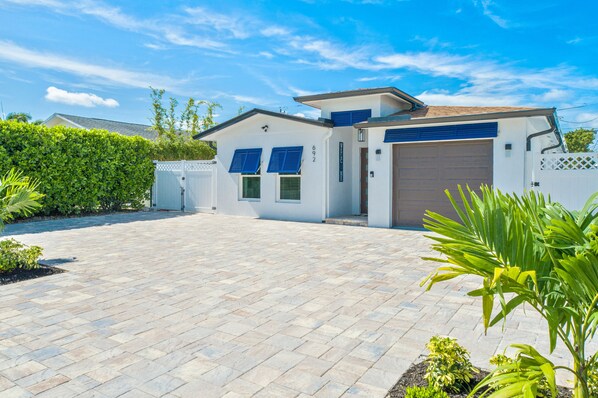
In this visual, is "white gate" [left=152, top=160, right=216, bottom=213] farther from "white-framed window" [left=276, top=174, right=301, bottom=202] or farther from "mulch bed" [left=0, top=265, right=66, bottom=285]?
"mulch bed" [left=0, top=265, right=66, bottom=285]

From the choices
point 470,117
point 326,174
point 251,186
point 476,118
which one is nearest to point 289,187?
point 326,174

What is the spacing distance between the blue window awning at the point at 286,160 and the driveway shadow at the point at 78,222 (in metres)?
4.32

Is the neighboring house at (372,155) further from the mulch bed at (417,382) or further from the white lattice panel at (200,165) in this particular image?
the mulch bed at (417,382)

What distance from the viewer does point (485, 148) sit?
10.6 meters

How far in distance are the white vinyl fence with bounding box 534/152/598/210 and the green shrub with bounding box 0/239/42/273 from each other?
35.1 ft

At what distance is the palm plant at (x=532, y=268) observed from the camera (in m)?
1.86

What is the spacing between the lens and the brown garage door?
10.8 m

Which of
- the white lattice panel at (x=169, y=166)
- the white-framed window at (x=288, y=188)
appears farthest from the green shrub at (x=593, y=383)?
the white lattice panel at (x=169, y=166)

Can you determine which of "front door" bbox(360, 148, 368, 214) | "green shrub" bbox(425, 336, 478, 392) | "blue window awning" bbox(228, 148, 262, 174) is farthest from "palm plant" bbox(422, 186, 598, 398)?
"blue window awning" bbox(228, 148, 262, 174)

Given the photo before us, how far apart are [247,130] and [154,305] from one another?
10.7 metres

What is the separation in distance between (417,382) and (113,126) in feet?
94.8

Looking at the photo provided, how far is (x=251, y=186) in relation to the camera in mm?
14945

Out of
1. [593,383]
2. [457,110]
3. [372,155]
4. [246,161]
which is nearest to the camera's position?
[593,383]

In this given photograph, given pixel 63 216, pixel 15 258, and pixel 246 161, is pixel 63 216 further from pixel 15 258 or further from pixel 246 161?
pixel 15 258
